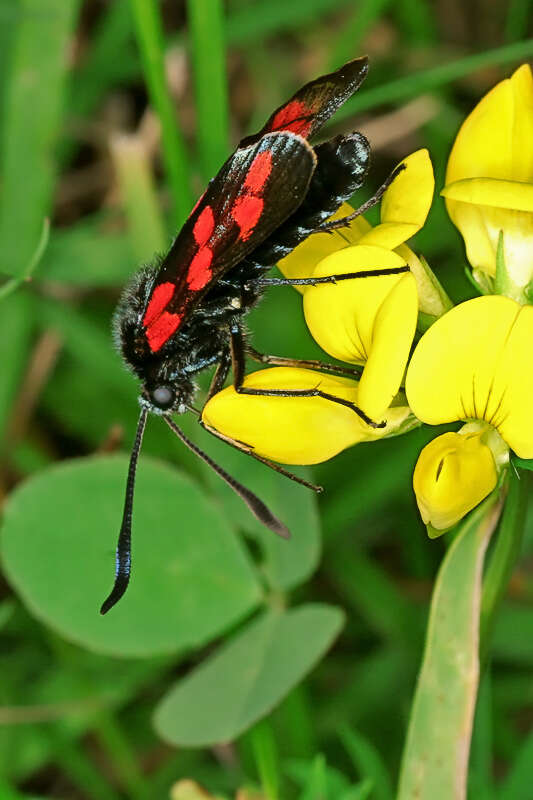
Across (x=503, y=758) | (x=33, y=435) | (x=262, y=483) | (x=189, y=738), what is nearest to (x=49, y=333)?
(x=33, y=435)

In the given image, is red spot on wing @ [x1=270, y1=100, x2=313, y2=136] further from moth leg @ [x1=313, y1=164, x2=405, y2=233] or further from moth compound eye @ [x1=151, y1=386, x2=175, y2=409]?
moth compound eye @ [x1=151, y1=386, x2=175, y2=409]

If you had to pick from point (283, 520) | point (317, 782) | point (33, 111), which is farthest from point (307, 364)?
point (33, 111)

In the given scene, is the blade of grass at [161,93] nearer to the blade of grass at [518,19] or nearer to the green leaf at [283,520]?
the green leaf at [283,520]

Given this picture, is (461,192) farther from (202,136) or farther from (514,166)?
(202,136)

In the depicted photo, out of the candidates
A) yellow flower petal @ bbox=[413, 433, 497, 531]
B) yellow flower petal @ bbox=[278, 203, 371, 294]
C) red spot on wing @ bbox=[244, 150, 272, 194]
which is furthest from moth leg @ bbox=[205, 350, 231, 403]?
yellow flower petal @ bbox=[413, 433, 497, 531]

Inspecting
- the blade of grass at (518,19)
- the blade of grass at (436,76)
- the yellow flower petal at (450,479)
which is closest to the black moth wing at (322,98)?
the yellow flower petal at (450,479)

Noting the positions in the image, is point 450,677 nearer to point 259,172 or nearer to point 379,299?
point 379,299
